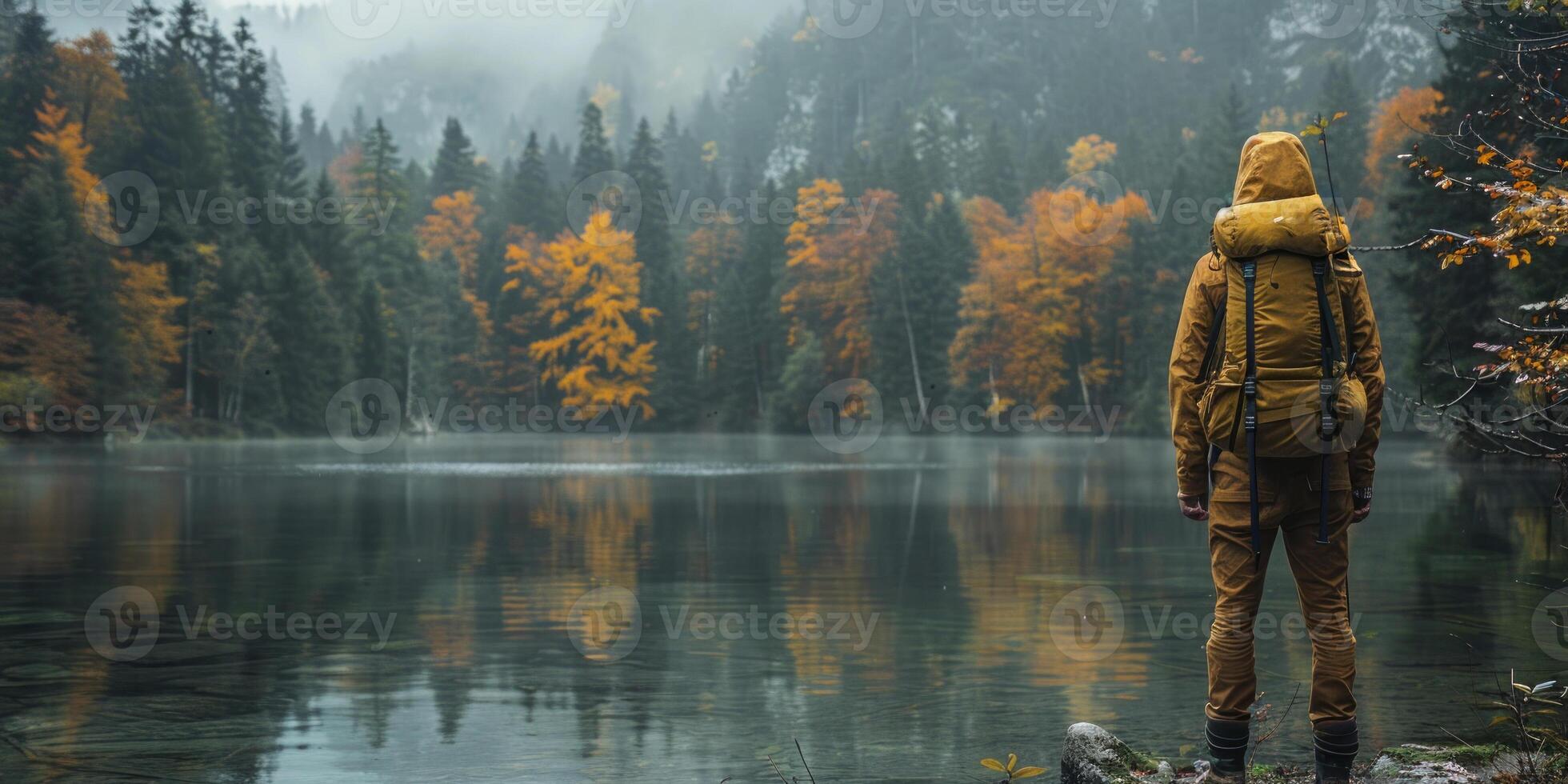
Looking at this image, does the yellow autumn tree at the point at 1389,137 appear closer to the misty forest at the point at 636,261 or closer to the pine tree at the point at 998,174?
the misty forest at the point at 636,261

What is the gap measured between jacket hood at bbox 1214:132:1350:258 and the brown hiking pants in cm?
73

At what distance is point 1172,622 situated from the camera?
11438mm

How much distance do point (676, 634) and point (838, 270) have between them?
2863 inches

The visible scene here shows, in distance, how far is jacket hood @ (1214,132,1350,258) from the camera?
504 centimetres

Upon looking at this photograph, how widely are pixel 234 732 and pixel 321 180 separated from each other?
70051mm

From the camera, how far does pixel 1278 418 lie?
5008mm

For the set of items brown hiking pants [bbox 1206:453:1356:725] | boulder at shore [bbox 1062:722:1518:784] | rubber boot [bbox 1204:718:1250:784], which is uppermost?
brown hiking pants [bbox 1206:453:1356:725]

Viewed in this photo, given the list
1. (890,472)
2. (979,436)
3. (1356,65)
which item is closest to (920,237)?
(979,436)

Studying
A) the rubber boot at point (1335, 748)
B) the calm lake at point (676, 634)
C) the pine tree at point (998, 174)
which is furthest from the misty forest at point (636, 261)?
the rubber boot at point (1335, 748)

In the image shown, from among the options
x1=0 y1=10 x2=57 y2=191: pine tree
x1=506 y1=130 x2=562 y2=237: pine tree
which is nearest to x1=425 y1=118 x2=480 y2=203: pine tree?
x1=506 y1=130 x2=562 y2=237: pine tree

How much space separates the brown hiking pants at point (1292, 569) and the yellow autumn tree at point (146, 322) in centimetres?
5680

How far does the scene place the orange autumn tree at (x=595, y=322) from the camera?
3359 inches

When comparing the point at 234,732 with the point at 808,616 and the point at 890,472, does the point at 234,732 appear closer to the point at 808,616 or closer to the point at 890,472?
the point at 808,616

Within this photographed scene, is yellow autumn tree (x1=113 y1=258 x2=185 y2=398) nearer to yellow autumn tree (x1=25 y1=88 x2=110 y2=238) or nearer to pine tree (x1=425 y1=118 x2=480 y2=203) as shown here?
yellow autumn tree (x1=25 y1=88 x2=110 y2=238)
